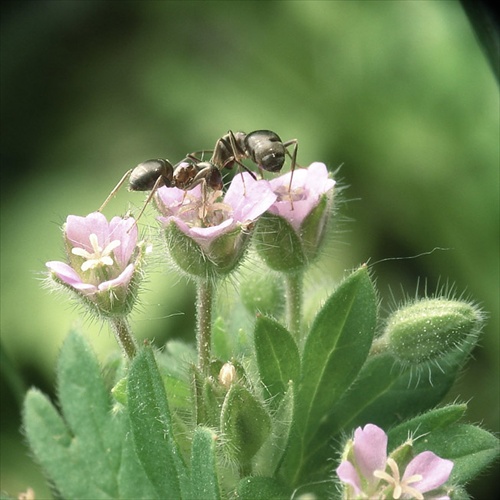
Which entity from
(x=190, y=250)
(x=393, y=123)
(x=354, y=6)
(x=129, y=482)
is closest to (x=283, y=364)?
(x=190, y=250)

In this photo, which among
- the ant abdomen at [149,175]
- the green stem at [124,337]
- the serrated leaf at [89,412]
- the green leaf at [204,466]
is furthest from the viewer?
the serrated leaf at [89,412]

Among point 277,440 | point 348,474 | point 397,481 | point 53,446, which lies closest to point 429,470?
point 397,481

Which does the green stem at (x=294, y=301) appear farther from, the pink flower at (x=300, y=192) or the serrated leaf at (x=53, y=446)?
the serrated leaf at (x=53, y=446)

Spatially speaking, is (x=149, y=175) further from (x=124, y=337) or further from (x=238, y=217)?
(x=124, y=337)

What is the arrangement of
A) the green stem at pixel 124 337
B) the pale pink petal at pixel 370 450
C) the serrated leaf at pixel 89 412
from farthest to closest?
the serrated leaf at pixel 89 412, the green stem at pixel 124 337, the pale pink petal at pixel 370 450

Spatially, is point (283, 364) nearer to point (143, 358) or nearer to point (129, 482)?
point (143, 358)

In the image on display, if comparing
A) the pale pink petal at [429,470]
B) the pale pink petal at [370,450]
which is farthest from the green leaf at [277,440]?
the pale pink petal at [429,470]
